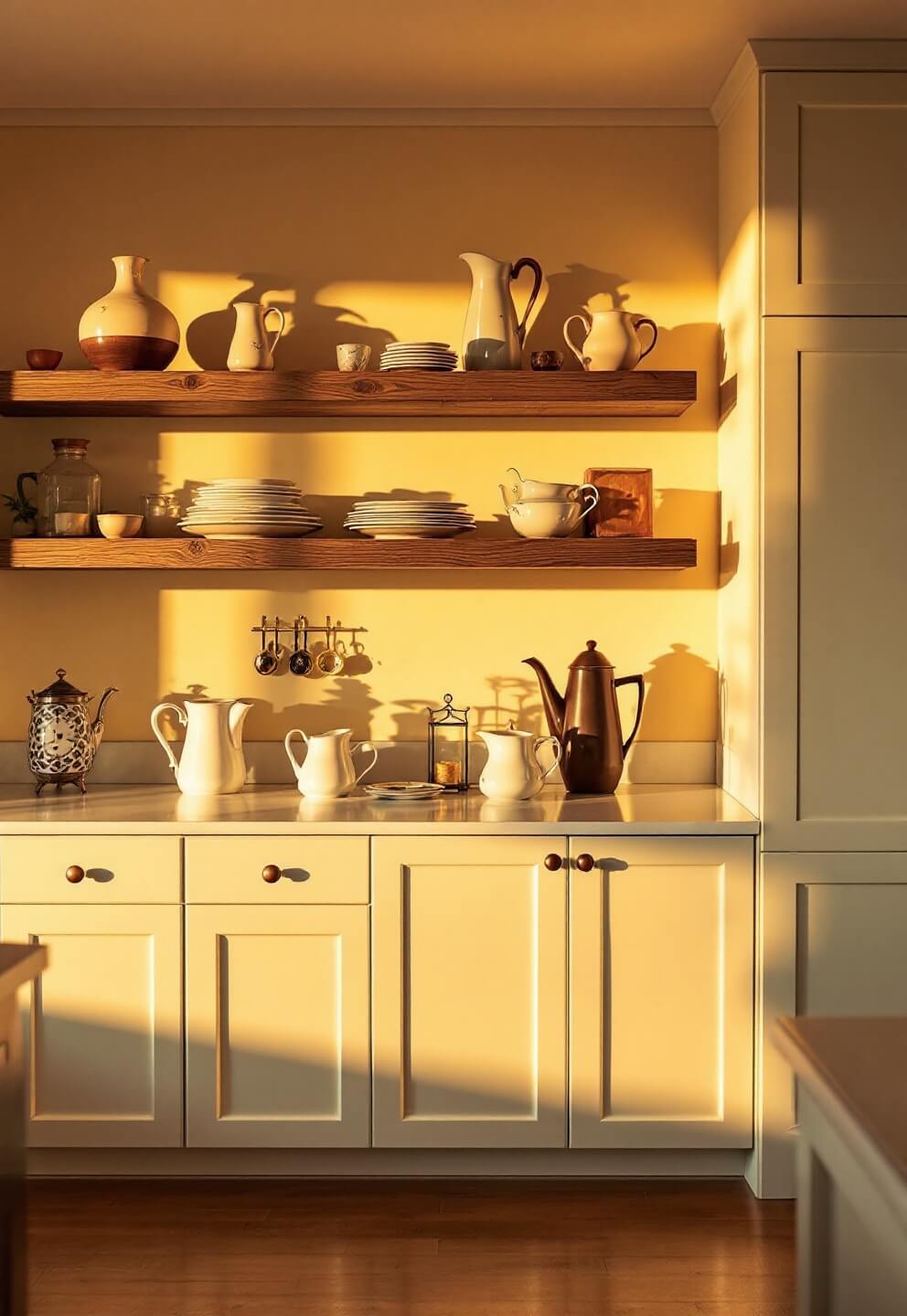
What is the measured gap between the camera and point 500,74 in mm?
3080

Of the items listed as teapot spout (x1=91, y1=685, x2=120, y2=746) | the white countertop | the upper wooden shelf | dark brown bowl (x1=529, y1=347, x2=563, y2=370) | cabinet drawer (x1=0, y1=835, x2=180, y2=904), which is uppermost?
dark brown bowl (x1=529, y1=347, x2=563, y2=370)

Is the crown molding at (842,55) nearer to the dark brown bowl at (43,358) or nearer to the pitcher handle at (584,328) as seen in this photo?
the pitcher handle at (584,328)

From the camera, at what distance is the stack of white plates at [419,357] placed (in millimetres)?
3094

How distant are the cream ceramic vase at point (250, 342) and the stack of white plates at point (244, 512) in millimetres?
285

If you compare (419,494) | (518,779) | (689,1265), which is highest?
(419,494)

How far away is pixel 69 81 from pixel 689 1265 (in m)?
2.93

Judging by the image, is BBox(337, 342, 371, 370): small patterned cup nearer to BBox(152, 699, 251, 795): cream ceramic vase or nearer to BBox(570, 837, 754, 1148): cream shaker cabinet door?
BBox(152, 699, 251, 795): cream ceramic vase

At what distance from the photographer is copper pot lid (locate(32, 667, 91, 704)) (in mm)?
3141

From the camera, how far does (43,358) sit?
3135 mm

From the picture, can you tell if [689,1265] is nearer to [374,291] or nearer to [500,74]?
[374,291]

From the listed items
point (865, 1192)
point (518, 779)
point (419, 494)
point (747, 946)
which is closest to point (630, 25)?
point (419, 494)

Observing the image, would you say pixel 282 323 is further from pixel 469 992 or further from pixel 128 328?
pixel 469 992

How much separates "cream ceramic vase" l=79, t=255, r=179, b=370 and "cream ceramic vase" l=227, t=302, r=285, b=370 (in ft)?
0.51

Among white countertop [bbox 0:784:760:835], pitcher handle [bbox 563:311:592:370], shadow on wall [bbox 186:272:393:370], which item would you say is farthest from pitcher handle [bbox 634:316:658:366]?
white countertop [bbox 0:784:760:835]
